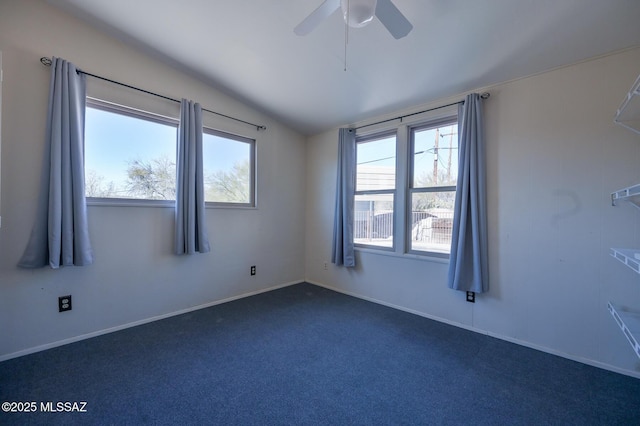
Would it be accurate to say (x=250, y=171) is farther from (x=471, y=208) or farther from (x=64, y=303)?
(x=471, y=208)

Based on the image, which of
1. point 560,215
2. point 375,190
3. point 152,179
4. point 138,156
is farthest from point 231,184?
point 560,215

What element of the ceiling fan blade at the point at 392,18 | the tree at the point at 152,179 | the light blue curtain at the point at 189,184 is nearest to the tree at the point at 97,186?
the tree at the point at 152,179

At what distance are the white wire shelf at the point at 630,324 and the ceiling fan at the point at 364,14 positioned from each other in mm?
2064

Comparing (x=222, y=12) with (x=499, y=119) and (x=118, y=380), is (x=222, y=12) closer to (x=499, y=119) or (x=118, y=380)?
(x=499, y=119)

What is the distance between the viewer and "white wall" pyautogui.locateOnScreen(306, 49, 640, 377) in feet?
6.45

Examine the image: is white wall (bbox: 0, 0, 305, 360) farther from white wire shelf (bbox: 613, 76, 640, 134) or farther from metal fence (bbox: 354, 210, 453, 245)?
white wire shelf (bbox: 613, 76, 640, 134)

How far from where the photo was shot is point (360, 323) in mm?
2766

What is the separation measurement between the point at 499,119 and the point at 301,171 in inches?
104

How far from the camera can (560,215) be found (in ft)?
7.15

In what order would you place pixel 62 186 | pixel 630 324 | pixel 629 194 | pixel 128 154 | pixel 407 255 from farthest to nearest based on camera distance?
1. pixel 407 255
2. pixel 128 154
3. pixel 62 186
4. pixel 630 324
5. pixel 629 194

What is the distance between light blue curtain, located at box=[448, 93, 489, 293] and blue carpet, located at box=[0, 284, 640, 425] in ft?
1.85

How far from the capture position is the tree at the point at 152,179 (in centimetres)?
265

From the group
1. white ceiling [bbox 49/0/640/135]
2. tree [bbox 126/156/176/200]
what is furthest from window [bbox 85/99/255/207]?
white ceiling [bbox 49/0/640/135]

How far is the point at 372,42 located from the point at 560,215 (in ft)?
6.95
